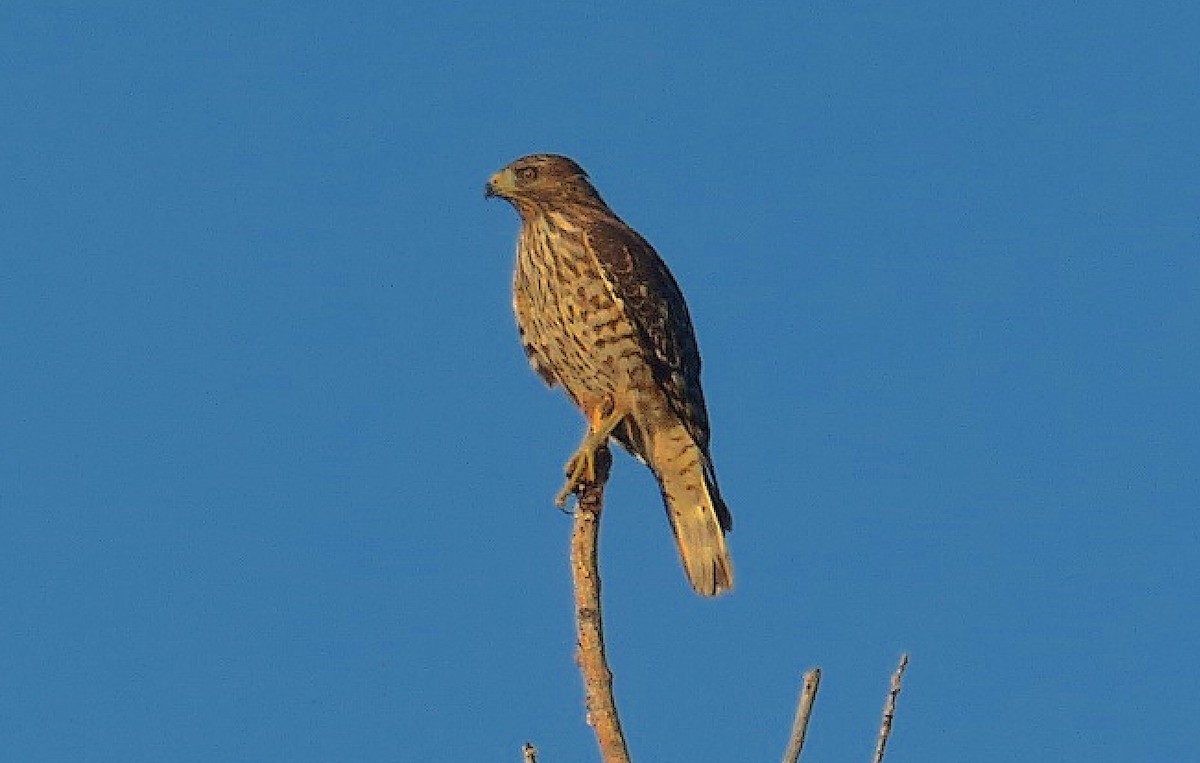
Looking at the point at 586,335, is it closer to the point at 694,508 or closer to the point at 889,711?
the point at 694,508

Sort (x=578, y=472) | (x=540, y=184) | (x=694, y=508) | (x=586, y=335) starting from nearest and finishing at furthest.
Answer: (x=578, y=472), (x=694, y=508), (x=586, y=335), (x=540, y=184)

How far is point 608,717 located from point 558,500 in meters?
1.94

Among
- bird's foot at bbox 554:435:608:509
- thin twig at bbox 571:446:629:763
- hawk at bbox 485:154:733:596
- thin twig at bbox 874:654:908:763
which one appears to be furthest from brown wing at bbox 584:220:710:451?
thin twig at bbox 874:654:908:763

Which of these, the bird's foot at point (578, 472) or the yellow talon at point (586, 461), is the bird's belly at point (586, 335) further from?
the bird's foot at point (578, 472)

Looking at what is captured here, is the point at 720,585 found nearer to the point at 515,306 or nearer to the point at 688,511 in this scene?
the point at 688,511

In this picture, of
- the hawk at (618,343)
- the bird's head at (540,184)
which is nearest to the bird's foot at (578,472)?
the hawk at (618,343)

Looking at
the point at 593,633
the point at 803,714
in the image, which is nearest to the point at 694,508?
the point at 593,633

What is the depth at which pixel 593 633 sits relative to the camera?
3.75 metres

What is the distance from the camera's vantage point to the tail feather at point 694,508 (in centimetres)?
587

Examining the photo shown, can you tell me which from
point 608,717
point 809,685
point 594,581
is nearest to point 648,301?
point 594,581

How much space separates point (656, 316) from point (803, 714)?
11.6 feet

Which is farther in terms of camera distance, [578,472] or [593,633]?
[578,472]

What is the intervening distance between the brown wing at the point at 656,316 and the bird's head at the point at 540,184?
191 mm

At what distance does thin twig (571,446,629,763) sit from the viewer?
3389 millimetres
